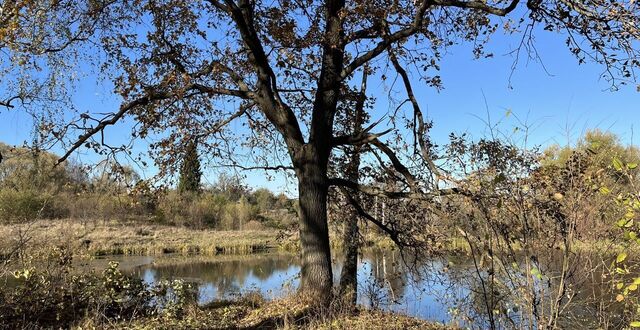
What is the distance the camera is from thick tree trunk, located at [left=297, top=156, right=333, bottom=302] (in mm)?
7879

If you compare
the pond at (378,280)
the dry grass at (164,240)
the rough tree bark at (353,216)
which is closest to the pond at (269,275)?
the pond at (378,280)

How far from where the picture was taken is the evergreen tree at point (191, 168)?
971cm

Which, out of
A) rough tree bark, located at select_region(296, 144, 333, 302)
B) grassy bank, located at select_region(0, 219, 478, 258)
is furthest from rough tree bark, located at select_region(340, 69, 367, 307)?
grassy bank, located at select_region(0, 219, 478, 258)

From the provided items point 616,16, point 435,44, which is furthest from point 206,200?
point 616,16

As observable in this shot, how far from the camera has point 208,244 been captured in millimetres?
30781

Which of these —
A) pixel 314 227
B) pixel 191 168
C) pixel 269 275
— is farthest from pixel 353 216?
pixel 269 275

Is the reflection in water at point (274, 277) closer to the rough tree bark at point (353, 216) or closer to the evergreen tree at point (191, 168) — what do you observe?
the rough tree bark at point (353, 216)

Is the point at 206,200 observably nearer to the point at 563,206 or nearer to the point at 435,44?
the point at 435,44

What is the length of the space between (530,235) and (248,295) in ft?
21.4

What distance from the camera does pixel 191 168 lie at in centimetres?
1003

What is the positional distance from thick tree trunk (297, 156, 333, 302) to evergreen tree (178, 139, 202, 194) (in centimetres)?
258

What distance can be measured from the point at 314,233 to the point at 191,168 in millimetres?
3336

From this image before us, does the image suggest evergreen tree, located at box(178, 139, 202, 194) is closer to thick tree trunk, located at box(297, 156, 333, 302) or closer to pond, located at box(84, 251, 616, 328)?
pond, located at box(84, 251, 616, 328)

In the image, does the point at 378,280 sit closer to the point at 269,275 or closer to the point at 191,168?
the point at 191,168
